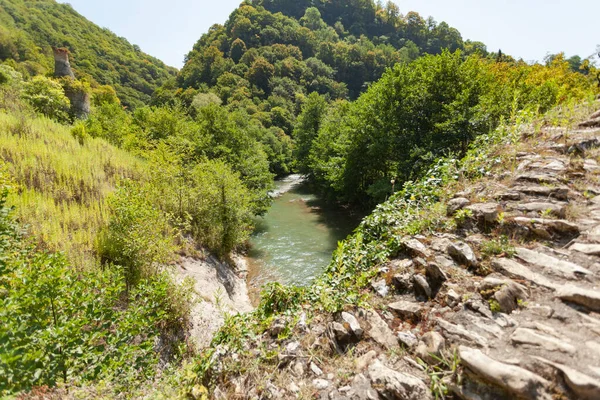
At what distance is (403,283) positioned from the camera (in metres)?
4.23

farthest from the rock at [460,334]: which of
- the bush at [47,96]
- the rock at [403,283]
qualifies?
the bush at [47,96]

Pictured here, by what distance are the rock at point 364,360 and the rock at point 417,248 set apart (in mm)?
1875

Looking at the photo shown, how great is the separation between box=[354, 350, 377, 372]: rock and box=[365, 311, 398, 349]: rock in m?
0.20

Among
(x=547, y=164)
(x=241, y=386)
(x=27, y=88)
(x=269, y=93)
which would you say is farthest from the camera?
(x=269, y=93)

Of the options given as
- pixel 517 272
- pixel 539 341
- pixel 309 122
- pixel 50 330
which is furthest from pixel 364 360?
pixel 309 122

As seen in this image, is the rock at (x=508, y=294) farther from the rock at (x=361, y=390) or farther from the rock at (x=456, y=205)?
the rock at (x=456, y=205)

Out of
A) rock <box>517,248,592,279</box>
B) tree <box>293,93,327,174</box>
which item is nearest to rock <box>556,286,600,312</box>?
rock <box>517,248,592,279</box>

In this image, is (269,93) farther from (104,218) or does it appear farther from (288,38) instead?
(104,218)

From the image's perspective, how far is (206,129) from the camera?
20828 millimetres

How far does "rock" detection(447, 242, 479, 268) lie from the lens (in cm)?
385

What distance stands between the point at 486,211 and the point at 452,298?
6.13 feet

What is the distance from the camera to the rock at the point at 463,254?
385 cm

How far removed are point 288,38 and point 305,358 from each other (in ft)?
357

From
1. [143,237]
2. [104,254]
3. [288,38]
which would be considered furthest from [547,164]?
[288,38]
